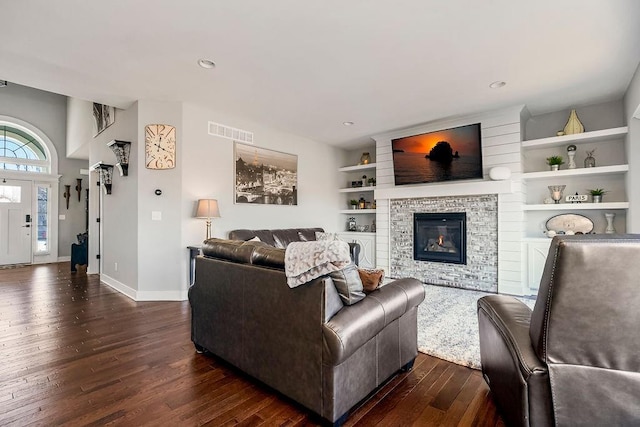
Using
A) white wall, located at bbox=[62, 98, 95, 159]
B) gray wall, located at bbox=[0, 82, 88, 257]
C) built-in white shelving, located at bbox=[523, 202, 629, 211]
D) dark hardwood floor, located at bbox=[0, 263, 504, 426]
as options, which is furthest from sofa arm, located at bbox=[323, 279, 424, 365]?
gray wall, located at bbox=[0, 82, 88, 257]

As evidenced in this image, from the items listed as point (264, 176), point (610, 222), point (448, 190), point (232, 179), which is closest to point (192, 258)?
point (232, 179)

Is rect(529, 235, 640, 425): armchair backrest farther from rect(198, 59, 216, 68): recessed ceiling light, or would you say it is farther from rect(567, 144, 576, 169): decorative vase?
rect(567, 144, 576, 169): decorative vase

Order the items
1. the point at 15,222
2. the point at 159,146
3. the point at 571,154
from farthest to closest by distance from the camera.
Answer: the point at 15,222 < the point at 571,154 < the point at 159,146

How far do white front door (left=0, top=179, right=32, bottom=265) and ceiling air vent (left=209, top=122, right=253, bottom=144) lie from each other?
223 inches

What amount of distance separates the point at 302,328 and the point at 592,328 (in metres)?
1.20

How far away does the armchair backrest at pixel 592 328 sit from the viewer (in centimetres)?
104

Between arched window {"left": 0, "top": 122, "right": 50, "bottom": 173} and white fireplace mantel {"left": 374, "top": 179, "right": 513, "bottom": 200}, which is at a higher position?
arched window {"left": 0, "top": 122, "right": 50, "bottom": 173}

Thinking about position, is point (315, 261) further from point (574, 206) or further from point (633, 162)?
point (633, 162)

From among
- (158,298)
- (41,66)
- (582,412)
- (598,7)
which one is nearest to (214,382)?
Result: (582,412)

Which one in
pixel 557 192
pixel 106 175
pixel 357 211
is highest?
pixel 106 175

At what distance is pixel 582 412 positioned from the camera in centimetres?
112

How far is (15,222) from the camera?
6.74 meters

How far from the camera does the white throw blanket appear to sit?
5.18 feet

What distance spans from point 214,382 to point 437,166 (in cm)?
428
